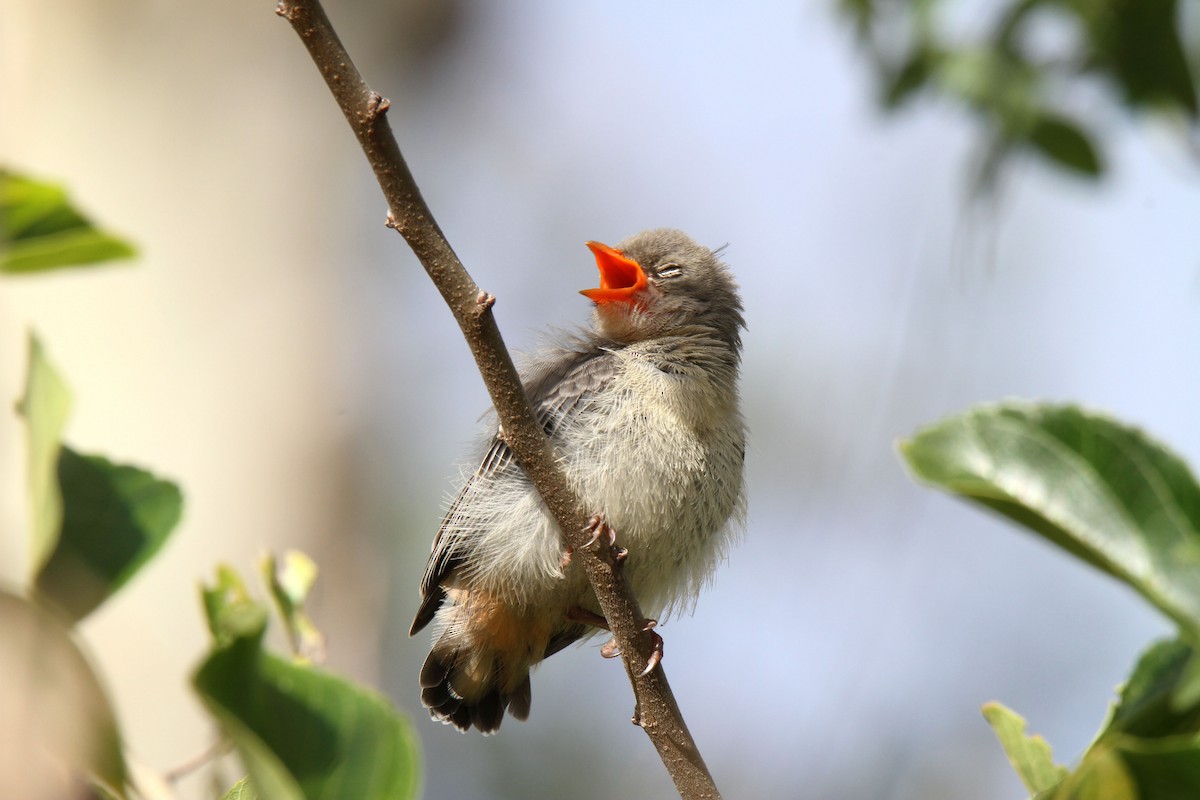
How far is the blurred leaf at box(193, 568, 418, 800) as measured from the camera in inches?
45.2

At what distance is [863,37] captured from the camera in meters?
3.57

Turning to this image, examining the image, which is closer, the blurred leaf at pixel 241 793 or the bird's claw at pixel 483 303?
the blurred leaf at pixel 241 793

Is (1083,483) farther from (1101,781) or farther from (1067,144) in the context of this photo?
(1067,144)

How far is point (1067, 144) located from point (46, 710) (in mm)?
3353

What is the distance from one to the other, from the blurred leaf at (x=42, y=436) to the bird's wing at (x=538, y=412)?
2430 millimetres

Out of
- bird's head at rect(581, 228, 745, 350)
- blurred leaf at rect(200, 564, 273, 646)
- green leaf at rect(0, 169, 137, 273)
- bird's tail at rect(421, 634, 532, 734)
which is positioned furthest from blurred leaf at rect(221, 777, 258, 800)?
bird's head at rect(581, 228, 745, 350)

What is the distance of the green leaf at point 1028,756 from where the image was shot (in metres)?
1.53

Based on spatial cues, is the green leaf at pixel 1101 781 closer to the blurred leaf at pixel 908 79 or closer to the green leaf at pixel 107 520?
the green leaf at pixel 107 520

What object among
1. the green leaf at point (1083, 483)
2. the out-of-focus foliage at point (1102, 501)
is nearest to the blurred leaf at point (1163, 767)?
the out-of-focus foliage at point (1102, 501)

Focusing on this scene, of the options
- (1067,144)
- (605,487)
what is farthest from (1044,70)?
(605,487)

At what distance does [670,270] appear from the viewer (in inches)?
172

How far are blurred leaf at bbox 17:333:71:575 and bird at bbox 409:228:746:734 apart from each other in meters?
2.21

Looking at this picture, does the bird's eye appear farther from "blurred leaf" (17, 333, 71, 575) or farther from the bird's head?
"blurred leaf" (17, 333, 71, 575)

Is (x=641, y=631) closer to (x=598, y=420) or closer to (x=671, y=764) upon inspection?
(x=671, y=764)
